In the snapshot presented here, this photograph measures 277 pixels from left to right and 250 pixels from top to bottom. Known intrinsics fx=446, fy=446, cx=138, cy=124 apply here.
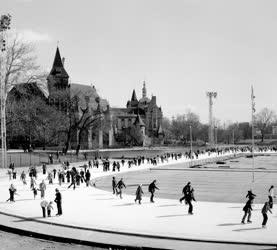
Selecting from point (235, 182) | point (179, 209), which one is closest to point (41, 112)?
point (235, 182)

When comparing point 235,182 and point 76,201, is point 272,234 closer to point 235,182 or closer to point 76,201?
point 76,201

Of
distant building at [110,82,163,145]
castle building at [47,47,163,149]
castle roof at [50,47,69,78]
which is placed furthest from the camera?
distant building at [110,82,163,145]

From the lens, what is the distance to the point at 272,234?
16.5 metres

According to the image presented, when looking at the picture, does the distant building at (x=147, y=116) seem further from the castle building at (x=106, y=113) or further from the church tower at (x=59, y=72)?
the church tower at (x=59, y=72)

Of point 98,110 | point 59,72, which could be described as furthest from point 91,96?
point 98,110

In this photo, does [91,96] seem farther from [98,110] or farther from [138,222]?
[138,222]

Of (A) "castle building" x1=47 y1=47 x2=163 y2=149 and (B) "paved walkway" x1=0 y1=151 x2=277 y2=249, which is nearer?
(B) "paved walkway" x1=0 y1=151 x2=277 y2=249

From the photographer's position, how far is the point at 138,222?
19.2m

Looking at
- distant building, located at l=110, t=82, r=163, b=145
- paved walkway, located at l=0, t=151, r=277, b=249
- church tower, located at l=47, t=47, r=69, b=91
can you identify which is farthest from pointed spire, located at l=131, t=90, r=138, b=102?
paved walkway, located at l=0, t=151, r=277, b=249

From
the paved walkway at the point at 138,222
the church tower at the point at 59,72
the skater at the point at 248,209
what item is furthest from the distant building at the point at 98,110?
the skater at the point at 248,209

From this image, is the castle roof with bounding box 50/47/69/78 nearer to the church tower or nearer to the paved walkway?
the church tower

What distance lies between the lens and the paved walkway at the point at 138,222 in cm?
1619

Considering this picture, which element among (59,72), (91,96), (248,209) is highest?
(59,72)

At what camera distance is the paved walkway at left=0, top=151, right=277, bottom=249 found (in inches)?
637
